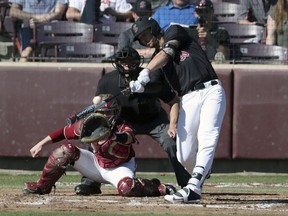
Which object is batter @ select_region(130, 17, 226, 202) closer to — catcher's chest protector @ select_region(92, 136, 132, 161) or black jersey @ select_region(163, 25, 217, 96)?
black jersey @ select_region(163, 25, 217, 96)

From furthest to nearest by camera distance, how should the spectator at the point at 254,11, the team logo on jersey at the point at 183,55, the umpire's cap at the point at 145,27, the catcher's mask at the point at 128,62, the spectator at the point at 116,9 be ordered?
1. the spectator at the point at 116,9
2. the spectator at the point at 254,11
3. the catcher's mask at the point at 128,62
4. the team logo on jersey at the point at 183,55
5. the umpire's cap at the point at 145,27

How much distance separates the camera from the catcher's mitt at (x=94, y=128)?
7691 millimetres

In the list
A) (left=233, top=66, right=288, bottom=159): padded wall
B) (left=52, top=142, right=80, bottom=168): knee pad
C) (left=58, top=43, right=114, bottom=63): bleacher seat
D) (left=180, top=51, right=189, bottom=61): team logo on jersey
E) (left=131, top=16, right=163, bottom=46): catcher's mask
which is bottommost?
(left=233, top=66, right=288, bottom=159): padded wall

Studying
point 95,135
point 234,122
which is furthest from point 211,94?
point 234,122

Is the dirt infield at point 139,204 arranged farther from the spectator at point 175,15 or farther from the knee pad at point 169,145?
the spectator at point 175,15

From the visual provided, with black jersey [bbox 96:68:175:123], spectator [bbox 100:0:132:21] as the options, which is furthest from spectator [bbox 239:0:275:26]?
black jersey [bbox 96:68:175:123]

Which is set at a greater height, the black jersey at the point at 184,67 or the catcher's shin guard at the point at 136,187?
the black jersey at the point at 184,67

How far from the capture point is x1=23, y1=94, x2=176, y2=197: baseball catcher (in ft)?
25.4

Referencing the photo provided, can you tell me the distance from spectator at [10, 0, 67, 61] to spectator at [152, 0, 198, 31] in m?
1.61

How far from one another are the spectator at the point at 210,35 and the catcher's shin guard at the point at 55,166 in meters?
4.68

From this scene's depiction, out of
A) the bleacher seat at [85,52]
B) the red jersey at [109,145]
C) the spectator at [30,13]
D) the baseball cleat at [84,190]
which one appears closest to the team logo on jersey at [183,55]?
the red jersey at [109,145]

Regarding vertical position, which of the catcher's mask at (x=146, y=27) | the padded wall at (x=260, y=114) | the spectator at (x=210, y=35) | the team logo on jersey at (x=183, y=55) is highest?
the catcher's mask at (x=146, y=27)

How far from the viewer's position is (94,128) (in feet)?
25.3

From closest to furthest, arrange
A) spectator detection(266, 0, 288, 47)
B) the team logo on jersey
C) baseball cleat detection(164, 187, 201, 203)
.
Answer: baseball cleat detection(164, 187, 201, 203), the team logo on jersey, spectator detection(266, 0, 288, 47)
